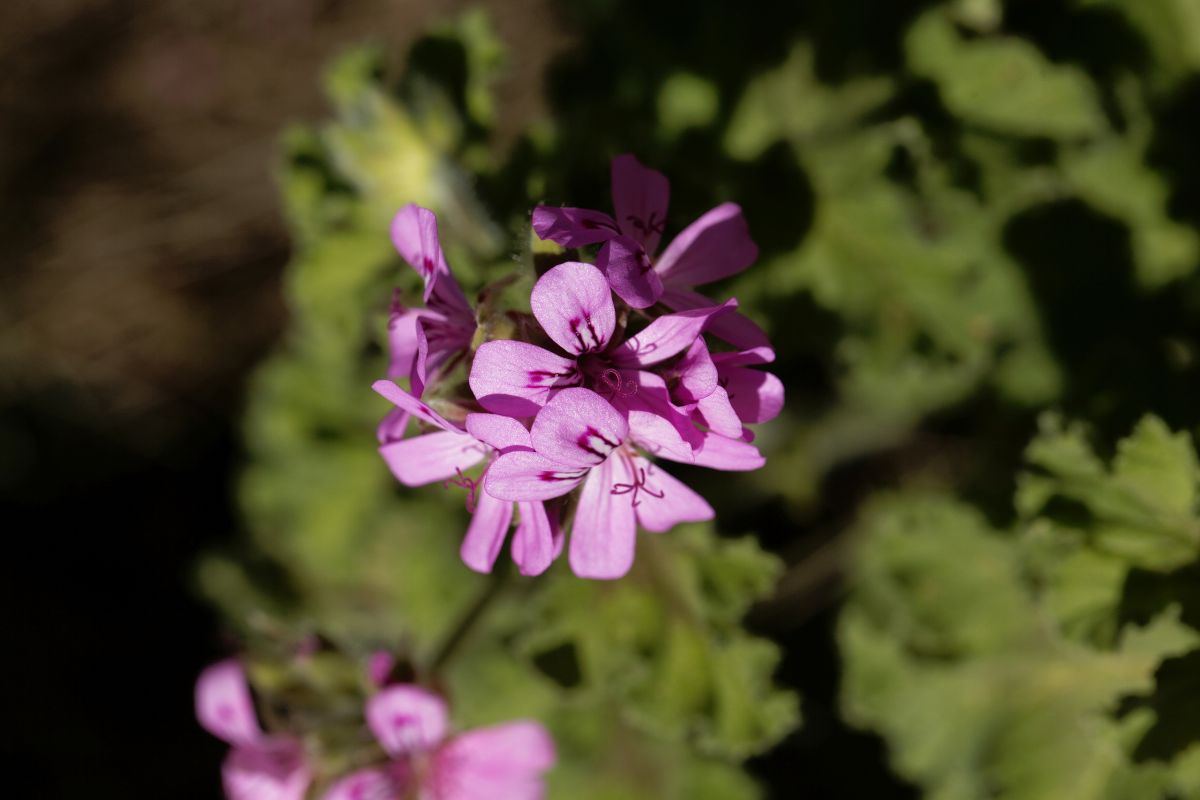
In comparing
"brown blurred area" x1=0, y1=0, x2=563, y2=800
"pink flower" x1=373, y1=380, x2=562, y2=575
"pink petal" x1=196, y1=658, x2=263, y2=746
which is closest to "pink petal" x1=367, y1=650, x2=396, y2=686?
"pink petal" x1=196, y1=658, x2=263, y2=746

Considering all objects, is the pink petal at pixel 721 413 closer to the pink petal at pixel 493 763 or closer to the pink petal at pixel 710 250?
the pink petal at pixel 710 250

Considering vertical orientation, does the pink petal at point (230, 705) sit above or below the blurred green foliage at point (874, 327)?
below

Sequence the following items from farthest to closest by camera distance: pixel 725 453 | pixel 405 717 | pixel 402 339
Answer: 1. pixel 405 717
2. pixel 402 339
3. pixel 725 453

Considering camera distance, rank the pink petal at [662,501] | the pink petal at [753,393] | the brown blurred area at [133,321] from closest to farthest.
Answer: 1. the pink petal at [753,393]
2. the pink petal at [662,501]
3. the brown blurred area at [133,321]

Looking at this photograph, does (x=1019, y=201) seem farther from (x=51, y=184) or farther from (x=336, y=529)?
(x=51, y=184)

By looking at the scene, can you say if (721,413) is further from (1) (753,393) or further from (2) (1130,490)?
(2) (1130,490)

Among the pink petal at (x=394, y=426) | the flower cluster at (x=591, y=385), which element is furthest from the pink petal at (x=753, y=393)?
the pink petal at (x=394, y=426)

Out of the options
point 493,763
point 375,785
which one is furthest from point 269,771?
point 493,763
